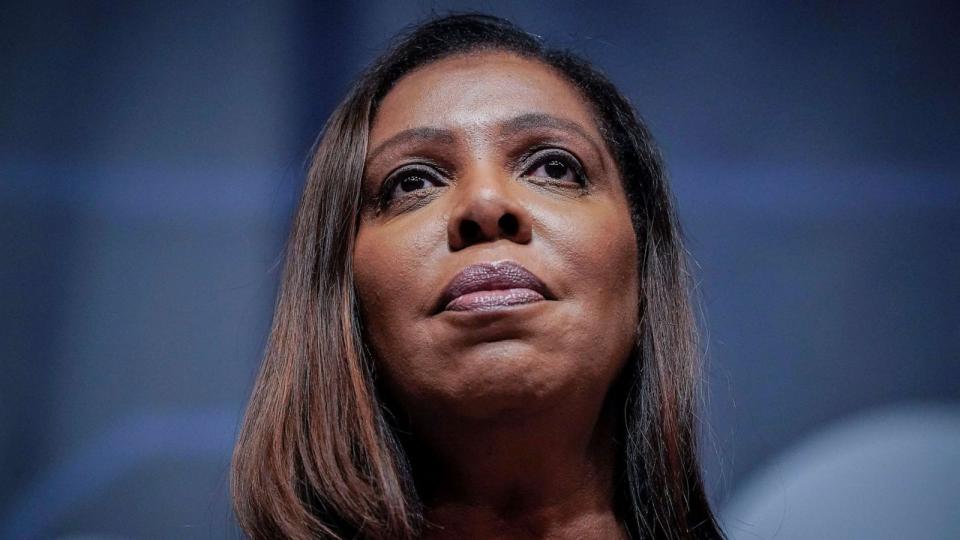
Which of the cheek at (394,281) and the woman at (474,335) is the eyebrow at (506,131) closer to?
the woman at (474,335)

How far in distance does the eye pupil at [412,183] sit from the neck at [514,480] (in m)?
0.29

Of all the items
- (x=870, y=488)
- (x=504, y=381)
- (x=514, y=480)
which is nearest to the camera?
(x=504, y=381)

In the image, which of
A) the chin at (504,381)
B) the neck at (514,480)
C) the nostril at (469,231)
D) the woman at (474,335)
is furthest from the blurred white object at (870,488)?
the nostril at (469,231)

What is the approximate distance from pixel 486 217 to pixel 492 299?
98 millimetres

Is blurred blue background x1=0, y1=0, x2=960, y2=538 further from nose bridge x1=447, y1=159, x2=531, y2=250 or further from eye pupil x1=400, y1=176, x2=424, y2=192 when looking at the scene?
nose bridge x1=447, y1=159, x2=531, y2=250

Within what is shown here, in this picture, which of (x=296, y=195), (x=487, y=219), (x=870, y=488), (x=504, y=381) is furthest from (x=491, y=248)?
(x=870, y=488)

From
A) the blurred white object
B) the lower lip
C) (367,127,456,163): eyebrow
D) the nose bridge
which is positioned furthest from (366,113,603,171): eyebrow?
the blurred white object

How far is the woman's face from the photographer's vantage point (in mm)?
1097

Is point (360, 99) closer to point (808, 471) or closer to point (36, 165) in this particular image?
point (36, 165)

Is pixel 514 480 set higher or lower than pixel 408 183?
lower

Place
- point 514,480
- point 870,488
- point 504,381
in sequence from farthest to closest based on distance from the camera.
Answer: point 870,488
point 514,480
point 504,381

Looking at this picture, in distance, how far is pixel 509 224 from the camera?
3.76ft

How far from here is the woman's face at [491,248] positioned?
3.60 ft

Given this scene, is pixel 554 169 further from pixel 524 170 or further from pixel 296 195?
pixel 296 195
